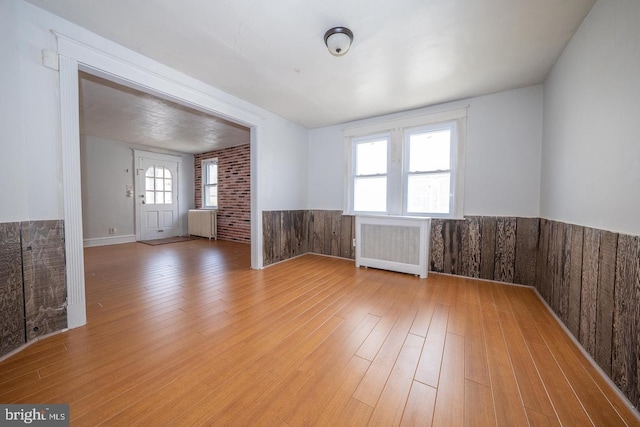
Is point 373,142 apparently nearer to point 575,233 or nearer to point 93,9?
point 575,233

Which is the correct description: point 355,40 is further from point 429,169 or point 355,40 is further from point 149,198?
point 149,198

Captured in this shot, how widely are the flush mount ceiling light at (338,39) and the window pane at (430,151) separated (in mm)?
2058

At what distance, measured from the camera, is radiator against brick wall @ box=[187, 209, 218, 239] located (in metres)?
6.26

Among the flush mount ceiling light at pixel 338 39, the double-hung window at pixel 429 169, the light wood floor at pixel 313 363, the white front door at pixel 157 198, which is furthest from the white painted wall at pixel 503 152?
the white front door at pixel 157 198

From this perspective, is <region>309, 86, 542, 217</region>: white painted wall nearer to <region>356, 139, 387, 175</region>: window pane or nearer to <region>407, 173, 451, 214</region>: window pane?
<region>407, 173, 451, 214</region>: window pane

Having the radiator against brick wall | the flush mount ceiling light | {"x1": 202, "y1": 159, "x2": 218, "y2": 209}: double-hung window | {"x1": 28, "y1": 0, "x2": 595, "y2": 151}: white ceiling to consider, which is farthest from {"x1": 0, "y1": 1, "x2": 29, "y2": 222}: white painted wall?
{"x1": 202, "y1": 159, "x2": 218, "y2": 209}: double-hung window

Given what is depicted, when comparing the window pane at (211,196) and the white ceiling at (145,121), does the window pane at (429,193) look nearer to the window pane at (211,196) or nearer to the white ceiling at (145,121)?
the white ceiling at (145,121)

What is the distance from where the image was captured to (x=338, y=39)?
6.12ft

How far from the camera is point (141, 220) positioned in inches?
229

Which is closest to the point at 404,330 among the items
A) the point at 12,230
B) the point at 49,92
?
the point at 12,230

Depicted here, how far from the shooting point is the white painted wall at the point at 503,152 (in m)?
2.76

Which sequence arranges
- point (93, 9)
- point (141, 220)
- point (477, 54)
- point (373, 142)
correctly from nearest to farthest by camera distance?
point (93, 9) < point (477, 54) < point (373, 142) < point (141, 220)

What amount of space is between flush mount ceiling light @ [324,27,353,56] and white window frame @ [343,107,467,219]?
76.4 inches

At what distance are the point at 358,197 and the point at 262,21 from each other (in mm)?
2877
